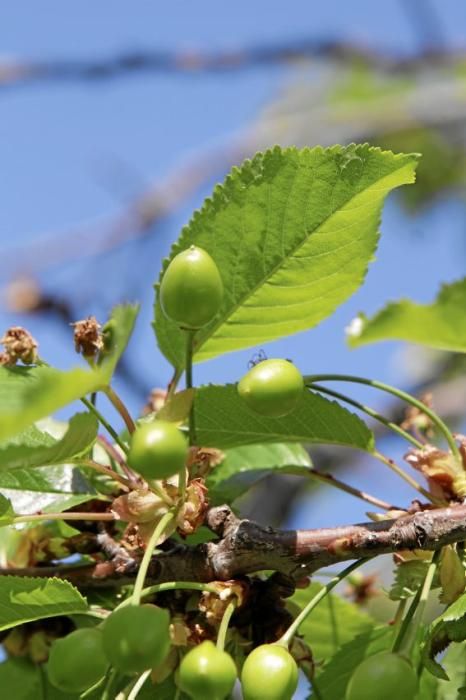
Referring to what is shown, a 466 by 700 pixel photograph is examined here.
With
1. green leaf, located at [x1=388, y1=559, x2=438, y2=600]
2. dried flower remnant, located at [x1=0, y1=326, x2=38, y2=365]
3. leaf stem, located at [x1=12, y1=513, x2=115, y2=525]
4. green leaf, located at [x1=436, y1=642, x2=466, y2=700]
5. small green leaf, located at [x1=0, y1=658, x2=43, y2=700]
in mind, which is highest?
dried flower remnant, located at [x1=0, y1=326, x2=38, y2=365]

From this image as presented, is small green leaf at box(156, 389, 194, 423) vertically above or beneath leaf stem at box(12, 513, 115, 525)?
above

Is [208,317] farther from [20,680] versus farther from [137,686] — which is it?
[20,680]

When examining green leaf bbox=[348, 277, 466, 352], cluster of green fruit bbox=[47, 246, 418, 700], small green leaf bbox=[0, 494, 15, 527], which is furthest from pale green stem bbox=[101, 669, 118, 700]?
green leaf bbox=[348, 277, 466, 352]

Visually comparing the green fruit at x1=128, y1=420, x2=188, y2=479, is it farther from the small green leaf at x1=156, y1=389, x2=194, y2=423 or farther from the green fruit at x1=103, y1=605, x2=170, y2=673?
the small green leaf at x1=156, y1=389, x2=194, y2=423

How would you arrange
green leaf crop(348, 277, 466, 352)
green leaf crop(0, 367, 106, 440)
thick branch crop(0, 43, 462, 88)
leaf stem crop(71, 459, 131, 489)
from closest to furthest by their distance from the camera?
1. green leaf crop(0, 367, 106, 440)
2. green leaf crop(348, 277, 466, 352)
3. leaf stem crop(71, 459, 131, 489)
4. thick branch crop(0, 43, 462, 88)

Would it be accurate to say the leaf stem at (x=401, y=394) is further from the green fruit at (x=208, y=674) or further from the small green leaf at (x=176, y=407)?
the green fruit at (x=208, y=674)

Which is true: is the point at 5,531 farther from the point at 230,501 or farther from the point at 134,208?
the point at 134,208

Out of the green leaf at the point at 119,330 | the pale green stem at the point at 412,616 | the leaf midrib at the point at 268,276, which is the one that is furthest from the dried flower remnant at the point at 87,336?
the pale green stem at the point at 412,616
